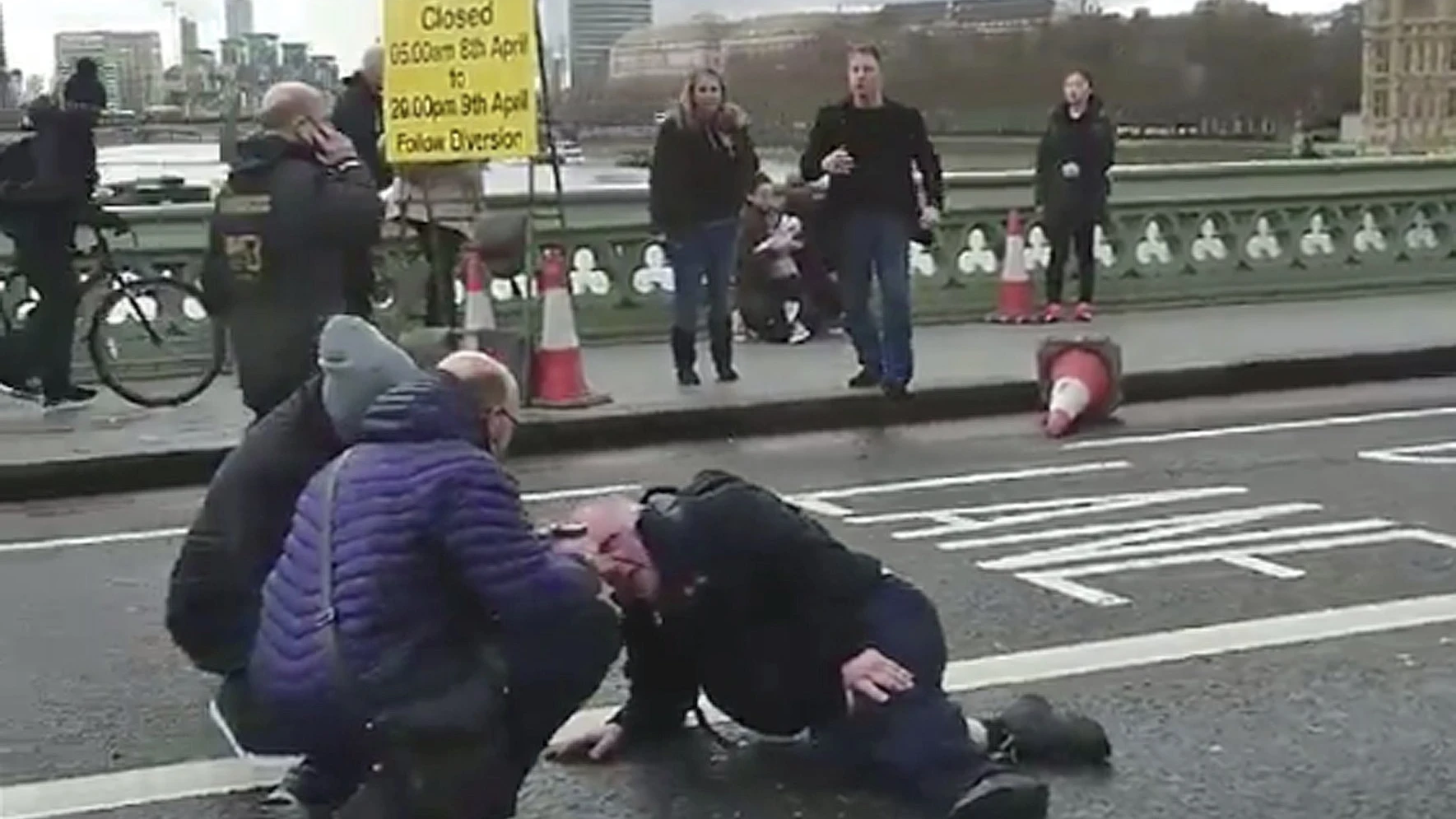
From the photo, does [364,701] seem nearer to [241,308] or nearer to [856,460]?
[241,308]

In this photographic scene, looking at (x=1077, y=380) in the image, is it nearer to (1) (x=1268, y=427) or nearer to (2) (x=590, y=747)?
(1) (x=1268, y=427)

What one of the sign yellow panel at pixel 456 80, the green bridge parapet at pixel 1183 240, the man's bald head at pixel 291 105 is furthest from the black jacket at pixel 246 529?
the green bridge parapet at pixel 1183 240

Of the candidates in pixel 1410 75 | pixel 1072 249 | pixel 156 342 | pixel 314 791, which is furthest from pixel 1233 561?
pixel 1410 75

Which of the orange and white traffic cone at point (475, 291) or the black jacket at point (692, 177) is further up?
the black jacket at point (692, 177)

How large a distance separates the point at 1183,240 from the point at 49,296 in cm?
909

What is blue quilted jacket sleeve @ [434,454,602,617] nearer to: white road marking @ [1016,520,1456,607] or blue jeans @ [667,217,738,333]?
white road marking @ [1016,520,1456,607]

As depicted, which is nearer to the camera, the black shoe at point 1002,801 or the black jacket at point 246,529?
the black shoe at point 1002,801

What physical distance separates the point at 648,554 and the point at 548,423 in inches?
266

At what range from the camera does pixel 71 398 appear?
13094 millimetres

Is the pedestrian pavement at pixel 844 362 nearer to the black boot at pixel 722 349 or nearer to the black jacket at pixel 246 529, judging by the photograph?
the black boot at pixel 722 349

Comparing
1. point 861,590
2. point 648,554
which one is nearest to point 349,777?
point 648,554

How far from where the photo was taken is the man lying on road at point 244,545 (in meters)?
5.80

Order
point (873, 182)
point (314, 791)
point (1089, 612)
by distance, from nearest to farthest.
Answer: point (314, 791), point (1089, 612), point (873, 182)

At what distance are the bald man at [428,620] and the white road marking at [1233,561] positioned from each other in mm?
3366
